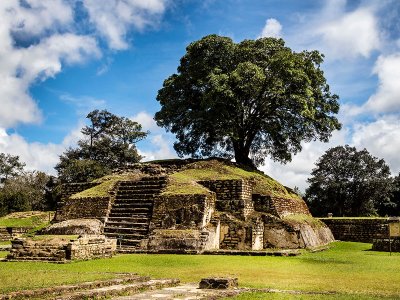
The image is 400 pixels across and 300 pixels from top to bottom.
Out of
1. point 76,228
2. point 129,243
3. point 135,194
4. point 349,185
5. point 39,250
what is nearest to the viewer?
point 39,250

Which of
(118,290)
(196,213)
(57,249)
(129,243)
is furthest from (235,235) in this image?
(118,290)

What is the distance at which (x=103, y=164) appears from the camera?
A: 146 ft

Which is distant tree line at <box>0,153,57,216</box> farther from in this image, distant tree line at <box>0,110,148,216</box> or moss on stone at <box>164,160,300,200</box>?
moss on stone at <box>164,160,300,200</box>

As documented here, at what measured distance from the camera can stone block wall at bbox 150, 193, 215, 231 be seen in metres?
17.6

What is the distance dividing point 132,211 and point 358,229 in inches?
487

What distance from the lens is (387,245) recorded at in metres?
18.0

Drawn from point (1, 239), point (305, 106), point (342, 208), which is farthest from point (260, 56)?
point (342, 208)

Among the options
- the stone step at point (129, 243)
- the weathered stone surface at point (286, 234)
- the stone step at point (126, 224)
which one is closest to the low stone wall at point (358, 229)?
the weathered stone surface at point (286, 234)

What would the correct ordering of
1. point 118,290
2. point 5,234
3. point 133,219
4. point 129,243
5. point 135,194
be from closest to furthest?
point 118,290 < point 129,243 < point 133,219 < point 135,194 < point 5,234

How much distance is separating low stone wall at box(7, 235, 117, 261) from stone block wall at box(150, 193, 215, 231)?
3640 mm

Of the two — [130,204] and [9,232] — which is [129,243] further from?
[9,232]

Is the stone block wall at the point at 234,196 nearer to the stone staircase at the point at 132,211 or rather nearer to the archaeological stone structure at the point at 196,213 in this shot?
the archaeological stone structure at the point at 196,213

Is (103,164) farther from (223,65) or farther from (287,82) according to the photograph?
(287,82)

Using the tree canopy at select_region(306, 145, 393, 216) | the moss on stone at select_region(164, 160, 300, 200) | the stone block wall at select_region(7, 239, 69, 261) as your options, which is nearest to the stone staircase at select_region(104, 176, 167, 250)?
the moss on stone at select_region(164, 160, 300, 200)
